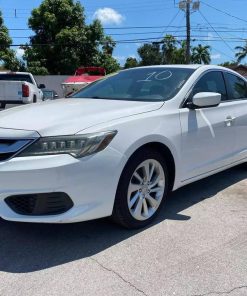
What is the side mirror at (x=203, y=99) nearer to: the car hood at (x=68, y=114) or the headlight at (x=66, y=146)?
the car hood at (x=68, y=114)

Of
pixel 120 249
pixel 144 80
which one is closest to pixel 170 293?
pixel 120 249

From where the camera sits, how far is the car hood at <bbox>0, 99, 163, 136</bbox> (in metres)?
3.51

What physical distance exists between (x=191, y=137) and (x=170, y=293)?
1854 millimetres

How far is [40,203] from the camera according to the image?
341 cm

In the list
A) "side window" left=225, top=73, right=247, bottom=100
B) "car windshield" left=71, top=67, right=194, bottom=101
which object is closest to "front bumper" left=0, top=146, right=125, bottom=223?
"car windshield" left=71, top=67, right=194, bottom=101

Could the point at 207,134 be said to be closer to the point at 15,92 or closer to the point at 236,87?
the point at 236,87

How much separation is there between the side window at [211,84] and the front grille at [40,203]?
198 centimetres

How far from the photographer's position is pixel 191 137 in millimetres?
4395

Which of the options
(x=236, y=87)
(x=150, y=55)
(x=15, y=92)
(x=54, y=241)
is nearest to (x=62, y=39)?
(x=15, y=92)

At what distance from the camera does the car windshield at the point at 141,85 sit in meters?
4.55

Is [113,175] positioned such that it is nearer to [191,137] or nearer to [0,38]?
[191,137]

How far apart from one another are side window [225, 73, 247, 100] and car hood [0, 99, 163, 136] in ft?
5.22

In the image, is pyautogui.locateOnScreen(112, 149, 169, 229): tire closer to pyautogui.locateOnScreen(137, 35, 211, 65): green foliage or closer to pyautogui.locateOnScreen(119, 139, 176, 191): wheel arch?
pyautogui.locateOnScreen(119, 139, 176, 191): wheel arch

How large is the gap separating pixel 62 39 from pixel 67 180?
27.9 metres
